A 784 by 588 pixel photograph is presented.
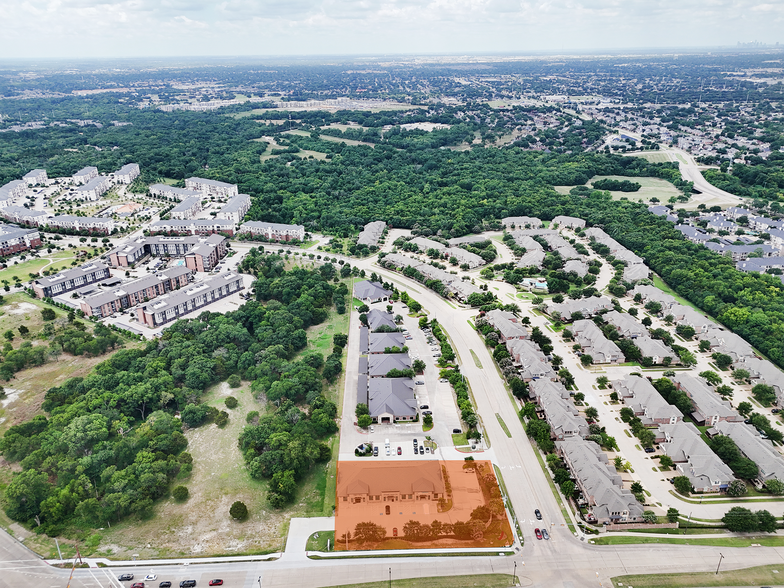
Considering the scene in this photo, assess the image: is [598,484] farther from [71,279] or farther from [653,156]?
[653,156]

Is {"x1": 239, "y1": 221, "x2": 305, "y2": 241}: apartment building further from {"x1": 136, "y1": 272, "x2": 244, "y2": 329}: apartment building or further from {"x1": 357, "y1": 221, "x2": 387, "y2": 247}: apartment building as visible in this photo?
{"x1": 136, "y1": 272, "x2": 244, "y2": 329}: apartment building

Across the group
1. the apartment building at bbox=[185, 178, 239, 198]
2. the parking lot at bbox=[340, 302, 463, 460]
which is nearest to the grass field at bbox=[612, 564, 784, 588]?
the parking lot at bbox=[340, 302, 463, 460]

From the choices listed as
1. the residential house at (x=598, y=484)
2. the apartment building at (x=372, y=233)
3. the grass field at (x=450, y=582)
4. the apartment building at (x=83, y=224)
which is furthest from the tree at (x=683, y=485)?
the apartment building at (x=83, y=224)

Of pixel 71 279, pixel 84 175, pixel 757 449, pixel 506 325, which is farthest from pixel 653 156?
pixel 84 175

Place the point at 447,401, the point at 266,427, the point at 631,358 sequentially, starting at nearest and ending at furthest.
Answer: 1. the point at 266,427
2. the point at 447,401
3. the point at 631,358

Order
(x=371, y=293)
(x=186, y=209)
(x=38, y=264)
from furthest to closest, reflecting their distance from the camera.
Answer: (x=186, y=209) < (x=38, y=264) < (x=371, y=293)

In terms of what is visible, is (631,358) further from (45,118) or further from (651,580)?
(45,118)

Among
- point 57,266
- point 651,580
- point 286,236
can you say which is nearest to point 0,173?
point 57,266
